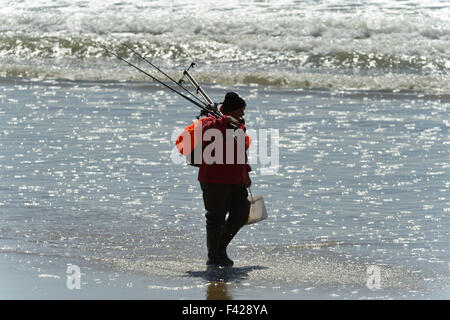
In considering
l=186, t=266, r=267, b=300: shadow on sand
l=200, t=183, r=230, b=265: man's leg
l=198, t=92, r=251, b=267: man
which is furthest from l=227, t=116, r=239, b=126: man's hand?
l=186, t=266, r=267, b=300: shadow on sand

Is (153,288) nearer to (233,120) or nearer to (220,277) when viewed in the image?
(220,277)

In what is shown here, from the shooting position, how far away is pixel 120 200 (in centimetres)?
921

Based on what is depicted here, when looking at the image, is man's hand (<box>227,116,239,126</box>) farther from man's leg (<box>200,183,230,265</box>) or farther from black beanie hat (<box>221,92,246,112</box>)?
man's leg (<box>200,183,230,265</box>)

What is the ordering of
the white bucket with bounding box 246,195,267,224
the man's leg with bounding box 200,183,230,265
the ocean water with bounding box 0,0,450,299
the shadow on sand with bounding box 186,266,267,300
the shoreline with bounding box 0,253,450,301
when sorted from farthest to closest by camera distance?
the white bucket with bounding box 246,195,267,224 → the man's leg with bounding box 200,183,230,265 → the ocean water with bounding box 0,0,450,299 → the shadow on sand with bounding box 186,266,267,300 → the shoreline with bounding box 0,253,450,301

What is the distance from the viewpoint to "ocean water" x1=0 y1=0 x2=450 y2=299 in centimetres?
698

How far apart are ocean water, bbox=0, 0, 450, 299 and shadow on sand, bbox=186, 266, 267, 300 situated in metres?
0.02

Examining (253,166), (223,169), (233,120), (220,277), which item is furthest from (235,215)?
(253,166)

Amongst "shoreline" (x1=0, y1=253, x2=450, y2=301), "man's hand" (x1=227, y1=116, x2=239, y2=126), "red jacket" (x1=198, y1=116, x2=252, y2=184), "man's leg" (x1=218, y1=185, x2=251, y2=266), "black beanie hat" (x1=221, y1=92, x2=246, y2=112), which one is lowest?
"shoreline" (x1=0, y1=253, x2=450, y2=301)

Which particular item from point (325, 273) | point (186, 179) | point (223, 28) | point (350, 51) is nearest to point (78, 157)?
point (186, 179)

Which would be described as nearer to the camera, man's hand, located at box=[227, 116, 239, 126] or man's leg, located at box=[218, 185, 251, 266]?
man's hand, located at box=[227, 116, 239, 126]

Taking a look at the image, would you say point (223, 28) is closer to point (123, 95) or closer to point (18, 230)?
point (123, 95)

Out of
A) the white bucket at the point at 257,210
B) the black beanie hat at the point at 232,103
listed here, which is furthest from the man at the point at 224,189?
the white bucket at the point at 257,210

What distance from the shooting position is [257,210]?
747cm
